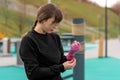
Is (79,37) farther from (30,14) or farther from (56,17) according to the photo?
(30,14)

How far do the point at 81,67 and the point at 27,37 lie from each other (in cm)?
448

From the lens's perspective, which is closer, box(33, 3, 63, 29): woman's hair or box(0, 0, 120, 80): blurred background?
box(33, 3, 63, 29): woman's hair

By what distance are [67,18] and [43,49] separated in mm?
36661

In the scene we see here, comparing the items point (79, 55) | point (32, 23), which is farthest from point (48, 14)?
point (32, 23)

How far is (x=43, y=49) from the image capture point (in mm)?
2789

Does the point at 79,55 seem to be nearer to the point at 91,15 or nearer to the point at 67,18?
the point at 67,18

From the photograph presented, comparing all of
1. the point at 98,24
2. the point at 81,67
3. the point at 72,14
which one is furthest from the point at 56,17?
the point at 98,24

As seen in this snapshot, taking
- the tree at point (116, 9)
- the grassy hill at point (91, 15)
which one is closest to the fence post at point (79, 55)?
the grassy hill at point (91, 15)

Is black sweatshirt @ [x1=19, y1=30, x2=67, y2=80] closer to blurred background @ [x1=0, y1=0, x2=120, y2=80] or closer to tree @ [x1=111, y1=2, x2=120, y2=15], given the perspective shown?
blurred background @ [x1=0, y1=0, x2=120, y2=80]

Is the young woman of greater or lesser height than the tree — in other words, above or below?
below

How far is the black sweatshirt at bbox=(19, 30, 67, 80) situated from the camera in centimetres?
273

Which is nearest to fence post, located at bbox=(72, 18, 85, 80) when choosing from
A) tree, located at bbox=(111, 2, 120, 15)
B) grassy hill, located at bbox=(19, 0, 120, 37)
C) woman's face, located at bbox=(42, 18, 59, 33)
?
woman's face, located at bbox=(42, 18, 59, 33)

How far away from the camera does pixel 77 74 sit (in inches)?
282

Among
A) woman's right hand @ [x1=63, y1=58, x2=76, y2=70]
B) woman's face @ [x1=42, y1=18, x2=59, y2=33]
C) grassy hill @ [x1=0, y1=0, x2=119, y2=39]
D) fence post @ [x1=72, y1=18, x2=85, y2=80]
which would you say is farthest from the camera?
grassy hill @ [x1=0, y1=0, x2=119, y2=39]
